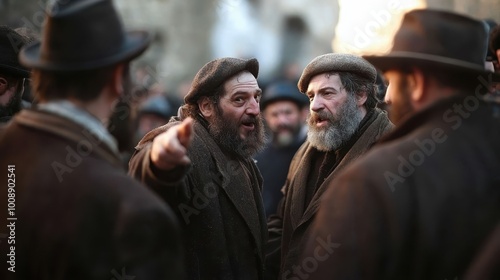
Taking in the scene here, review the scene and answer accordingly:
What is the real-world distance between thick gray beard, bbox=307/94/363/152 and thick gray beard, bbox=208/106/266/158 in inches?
18.7

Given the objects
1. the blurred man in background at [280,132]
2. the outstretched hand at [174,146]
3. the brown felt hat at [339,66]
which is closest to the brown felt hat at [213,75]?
the brown felt hat at [339,66]

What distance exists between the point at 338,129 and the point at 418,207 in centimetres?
261

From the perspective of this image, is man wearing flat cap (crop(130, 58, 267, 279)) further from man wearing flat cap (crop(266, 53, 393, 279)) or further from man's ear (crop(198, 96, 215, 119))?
man wearing flat cap (crop(266, 53, 393, 279))

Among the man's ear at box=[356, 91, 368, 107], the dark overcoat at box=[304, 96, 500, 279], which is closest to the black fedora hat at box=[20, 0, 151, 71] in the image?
the dark overcoat at box=[304, 96, 500, 279]

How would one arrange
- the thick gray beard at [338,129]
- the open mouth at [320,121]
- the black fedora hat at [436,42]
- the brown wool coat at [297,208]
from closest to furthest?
the black fedora hat at [436,42] < the brown wool coat at [297,208] < the thick gray beard at [338,129] < the open mouth at [320,121]

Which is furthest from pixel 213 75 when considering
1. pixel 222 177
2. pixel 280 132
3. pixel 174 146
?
pixel 280 132

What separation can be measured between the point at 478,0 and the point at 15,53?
8975 mm

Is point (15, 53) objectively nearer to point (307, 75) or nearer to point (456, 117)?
point (307, 75)

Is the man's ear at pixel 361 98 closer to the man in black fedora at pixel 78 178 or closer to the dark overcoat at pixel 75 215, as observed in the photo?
the man in black fedora at pixel 78 178

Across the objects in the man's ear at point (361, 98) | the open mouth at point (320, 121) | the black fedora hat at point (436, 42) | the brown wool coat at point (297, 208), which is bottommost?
the brown wool coat at point (297, 208)

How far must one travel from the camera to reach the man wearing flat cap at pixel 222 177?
201 inches

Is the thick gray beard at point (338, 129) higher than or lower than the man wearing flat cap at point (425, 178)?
lower

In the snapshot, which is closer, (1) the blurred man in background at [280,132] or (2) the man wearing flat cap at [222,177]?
(2) the man wearing flat cap at [222,177]

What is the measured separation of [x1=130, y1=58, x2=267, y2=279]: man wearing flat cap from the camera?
201 inches
